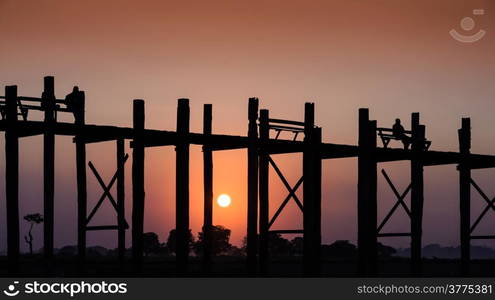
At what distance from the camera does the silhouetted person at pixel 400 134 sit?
28.6 m

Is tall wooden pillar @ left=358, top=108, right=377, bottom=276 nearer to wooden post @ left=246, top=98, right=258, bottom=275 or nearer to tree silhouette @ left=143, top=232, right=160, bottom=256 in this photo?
wooden post @ left=246, top=98, right=258, bottom=275

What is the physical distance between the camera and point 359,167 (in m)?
26.4

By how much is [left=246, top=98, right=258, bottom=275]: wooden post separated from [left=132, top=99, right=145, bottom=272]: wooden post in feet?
8.73

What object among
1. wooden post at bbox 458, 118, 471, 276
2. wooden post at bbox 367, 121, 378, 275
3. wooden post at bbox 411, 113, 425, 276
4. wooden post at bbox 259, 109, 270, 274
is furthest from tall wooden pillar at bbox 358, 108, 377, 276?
wooden post at bbox 458, 118, 471, 276

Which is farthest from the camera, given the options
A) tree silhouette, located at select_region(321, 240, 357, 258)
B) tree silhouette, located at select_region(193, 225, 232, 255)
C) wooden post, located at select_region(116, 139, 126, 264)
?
tree silhouette, located at select_region(193, 225, 232, 255)

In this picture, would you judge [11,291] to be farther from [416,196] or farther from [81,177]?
[416,196]

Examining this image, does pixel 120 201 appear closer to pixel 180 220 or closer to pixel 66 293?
pixel 180 220

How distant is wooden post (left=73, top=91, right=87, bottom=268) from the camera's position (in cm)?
2392

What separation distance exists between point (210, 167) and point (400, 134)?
20.0 feet

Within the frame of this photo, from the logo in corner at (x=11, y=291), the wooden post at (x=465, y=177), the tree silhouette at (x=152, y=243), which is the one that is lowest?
the tree silhouette at (x=152, y=243)

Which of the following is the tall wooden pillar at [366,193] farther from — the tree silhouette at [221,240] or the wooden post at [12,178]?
the tree silhouette at [221,240]

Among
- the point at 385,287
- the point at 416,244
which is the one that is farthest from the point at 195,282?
the point at 416,244

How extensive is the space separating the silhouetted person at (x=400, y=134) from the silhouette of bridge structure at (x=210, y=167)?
0.61 feet

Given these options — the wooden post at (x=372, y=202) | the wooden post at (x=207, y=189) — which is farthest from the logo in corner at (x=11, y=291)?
the wooden post at (x=372, y=202)
